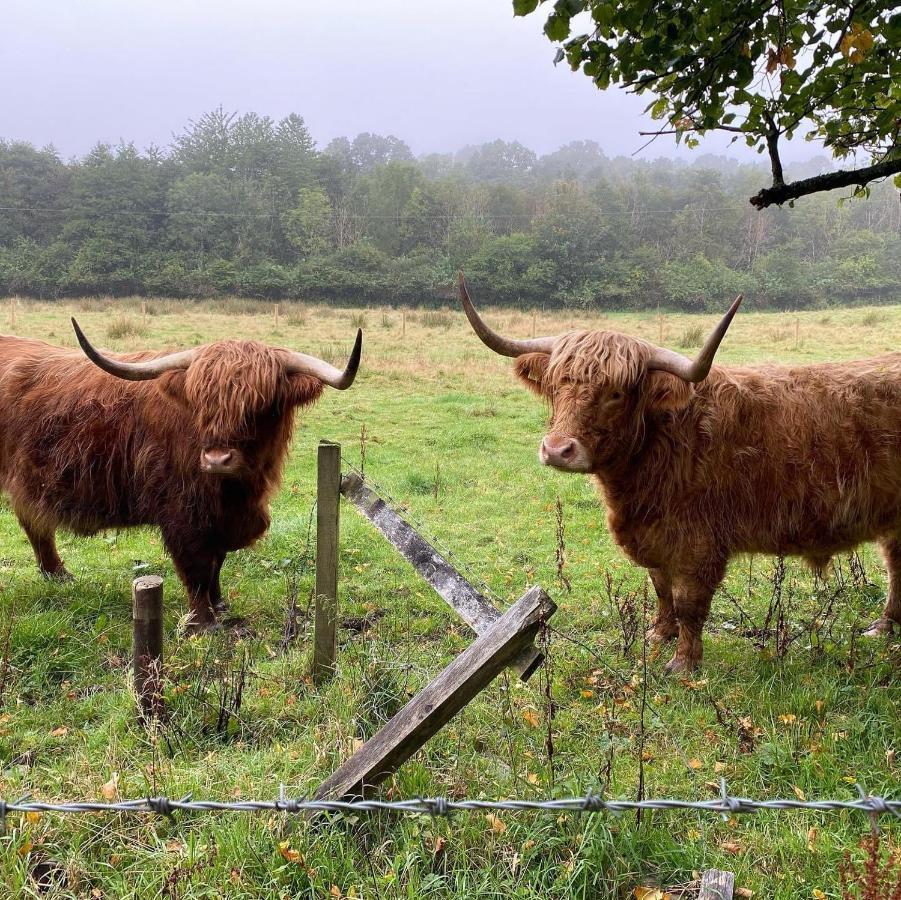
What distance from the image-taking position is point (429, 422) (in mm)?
10688

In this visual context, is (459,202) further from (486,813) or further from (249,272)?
(486,813)

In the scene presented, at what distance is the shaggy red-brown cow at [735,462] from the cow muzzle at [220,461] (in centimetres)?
162

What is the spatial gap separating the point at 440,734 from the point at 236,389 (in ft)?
7.49

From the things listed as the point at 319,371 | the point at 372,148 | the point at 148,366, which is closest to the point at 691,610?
the point at 319,371

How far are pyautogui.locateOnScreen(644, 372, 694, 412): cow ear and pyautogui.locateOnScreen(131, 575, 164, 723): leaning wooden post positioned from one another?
8.30ft

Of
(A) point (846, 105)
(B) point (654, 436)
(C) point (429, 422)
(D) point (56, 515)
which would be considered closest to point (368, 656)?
(B) point (654, 436)

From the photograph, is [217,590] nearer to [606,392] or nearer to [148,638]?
[148,638]

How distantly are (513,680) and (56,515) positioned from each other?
10.9 feet

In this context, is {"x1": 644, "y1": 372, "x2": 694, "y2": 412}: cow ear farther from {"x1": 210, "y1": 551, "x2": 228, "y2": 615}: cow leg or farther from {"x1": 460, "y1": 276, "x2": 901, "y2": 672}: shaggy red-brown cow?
{"x1": 210, "y1": 551, "x2": 228, "y2": 615}: cow leg

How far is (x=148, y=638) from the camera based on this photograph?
2.70 m

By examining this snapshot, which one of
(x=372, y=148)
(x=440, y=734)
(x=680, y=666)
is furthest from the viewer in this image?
(x=372, y=148)

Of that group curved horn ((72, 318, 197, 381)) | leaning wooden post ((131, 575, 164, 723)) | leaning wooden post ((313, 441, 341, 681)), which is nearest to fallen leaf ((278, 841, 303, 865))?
leaning wooden post ((131, 575, 164, 723))

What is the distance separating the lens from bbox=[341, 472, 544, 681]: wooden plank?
2.74m

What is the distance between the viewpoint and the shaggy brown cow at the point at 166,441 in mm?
3979
